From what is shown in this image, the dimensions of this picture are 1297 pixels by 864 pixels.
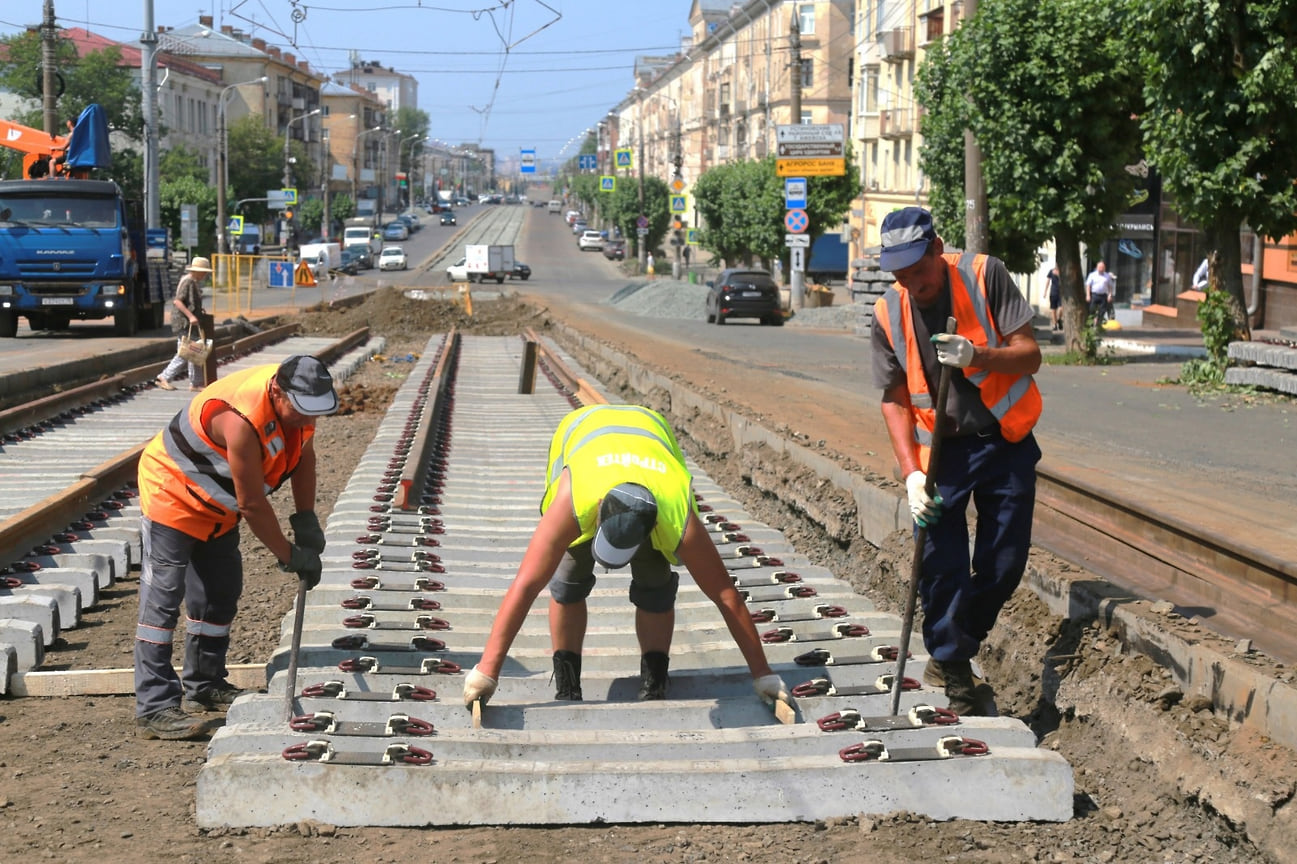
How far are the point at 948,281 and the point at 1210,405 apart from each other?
14.4 metres

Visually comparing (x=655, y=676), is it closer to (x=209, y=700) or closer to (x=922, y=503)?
(x=922, y=503)

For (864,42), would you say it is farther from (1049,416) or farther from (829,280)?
(1049,416)

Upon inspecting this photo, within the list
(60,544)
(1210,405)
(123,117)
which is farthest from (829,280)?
(60,544)

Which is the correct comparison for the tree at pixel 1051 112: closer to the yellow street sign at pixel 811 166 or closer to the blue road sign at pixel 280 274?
the yellow street sign at pixel 811 166

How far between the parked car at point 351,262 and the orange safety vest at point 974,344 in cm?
6673

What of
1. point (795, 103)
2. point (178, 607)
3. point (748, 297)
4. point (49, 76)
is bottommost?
point (178, 607)

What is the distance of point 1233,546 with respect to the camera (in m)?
7.59

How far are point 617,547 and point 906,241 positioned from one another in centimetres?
147

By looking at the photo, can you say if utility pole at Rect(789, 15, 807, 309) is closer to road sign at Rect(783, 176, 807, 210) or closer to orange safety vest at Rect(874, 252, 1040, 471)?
road sign at Rect(783, 176, 807, 210)

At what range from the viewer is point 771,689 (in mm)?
5371

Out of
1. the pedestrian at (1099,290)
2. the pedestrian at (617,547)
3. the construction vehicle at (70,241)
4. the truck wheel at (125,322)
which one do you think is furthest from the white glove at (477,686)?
the pedestrian at (1099,290)

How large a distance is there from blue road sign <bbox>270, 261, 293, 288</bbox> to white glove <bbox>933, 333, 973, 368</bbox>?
47334 mm

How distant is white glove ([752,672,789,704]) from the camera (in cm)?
536

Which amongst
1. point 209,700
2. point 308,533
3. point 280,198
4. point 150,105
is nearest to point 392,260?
point 280,198
